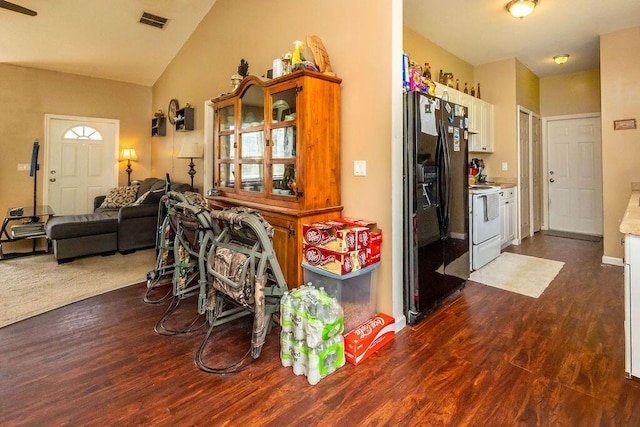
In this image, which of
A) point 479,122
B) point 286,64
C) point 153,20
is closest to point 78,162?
point 153,20

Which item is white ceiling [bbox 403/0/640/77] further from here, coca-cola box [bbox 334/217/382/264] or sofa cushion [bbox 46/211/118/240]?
sofa cushion [bbox 46/211/118/240]

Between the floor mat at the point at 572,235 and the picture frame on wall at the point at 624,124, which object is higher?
the picture frame on wall at the point at 624,124

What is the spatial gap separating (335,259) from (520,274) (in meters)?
2.60

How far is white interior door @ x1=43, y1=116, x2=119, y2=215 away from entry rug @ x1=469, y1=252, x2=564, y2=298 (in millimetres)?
6367

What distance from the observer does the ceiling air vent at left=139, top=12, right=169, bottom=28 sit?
4.60m

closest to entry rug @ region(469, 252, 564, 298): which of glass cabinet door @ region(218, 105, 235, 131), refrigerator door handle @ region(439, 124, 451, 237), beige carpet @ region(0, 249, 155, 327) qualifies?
refrigerator door handle @ region(439, 124, 451, 237)

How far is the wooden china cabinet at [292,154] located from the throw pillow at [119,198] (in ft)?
10.7

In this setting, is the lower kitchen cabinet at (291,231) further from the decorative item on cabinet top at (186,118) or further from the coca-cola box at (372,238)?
the decorative item on cabinet top at (186,118)

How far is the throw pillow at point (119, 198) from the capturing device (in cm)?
540

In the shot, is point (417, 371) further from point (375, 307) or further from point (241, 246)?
point (241, 246)

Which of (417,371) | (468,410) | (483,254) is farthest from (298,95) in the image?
(483,254)

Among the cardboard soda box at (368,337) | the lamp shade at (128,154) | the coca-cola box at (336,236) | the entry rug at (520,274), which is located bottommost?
the cardboard soda box at (368,337)

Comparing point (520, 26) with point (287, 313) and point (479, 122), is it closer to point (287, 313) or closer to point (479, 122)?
point (479, 122)

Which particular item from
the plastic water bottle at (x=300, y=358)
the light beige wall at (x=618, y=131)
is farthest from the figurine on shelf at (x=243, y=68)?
the light beige wall at (x=618, y=131)
